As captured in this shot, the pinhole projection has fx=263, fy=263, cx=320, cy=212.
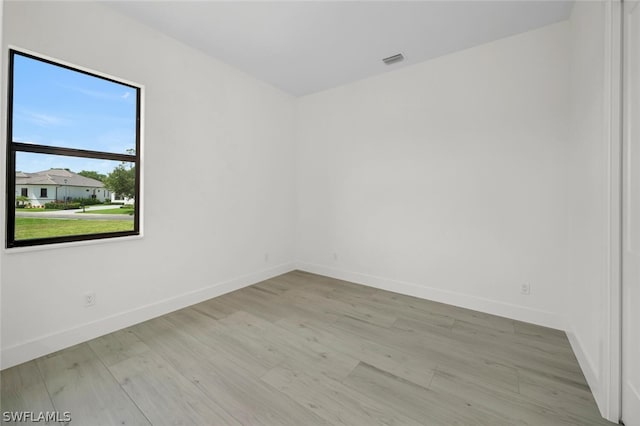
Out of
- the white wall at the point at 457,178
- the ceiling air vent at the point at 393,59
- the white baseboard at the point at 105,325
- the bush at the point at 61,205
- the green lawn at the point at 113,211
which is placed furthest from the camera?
the ceiling air vent at the point at 393,59

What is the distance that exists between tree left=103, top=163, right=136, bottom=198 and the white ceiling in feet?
4.86

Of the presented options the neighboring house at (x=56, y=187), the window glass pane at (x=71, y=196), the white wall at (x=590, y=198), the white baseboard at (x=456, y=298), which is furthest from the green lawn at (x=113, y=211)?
the white wall at (x=590, y=198)

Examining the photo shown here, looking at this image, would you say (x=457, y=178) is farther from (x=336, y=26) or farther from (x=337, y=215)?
(x=336, y=26)

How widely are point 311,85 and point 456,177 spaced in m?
2.53

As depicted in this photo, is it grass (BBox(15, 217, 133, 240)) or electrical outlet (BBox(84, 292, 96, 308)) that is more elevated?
grass (BBox(15, 217, 133, 240))

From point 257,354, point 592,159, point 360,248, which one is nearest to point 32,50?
point 257,354

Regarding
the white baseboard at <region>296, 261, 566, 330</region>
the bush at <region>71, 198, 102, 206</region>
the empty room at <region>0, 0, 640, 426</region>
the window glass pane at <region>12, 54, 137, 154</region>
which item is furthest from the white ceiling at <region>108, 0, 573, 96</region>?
the white baseboard at <region>296, 261, 566, 330</region>

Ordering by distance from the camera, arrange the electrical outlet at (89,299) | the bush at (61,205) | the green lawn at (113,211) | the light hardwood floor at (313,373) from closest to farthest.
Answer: the light hardwood floor at (313,373) → the bush at (61,205) → the electrical outlet at (89,299) → the green lawn at (113,211)

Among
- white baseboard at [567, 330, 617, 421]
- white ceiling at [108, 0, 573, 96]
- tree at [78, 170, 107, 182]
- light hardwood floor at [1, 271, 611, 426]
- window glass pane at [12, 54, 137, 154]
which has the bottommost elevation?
light hardwood floor at [1, 271, 611, 426]

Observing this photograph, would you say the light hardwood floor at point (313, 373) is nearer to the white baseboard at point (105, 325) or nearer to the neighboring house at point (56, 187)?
the white baseboard at point (105, 325)

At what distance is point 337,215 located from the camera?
414cm

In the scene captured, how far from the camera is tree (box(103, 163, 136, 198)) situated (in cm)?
253

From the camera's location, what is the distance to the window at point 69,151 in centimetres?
201

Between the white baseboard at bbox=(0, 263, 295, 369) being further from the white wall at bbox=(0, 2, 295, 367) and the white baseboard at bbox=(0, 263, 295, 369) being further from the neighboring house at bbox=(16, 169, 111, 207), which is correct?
the neighboring house at bbox=(16, 169, 111, 207)
